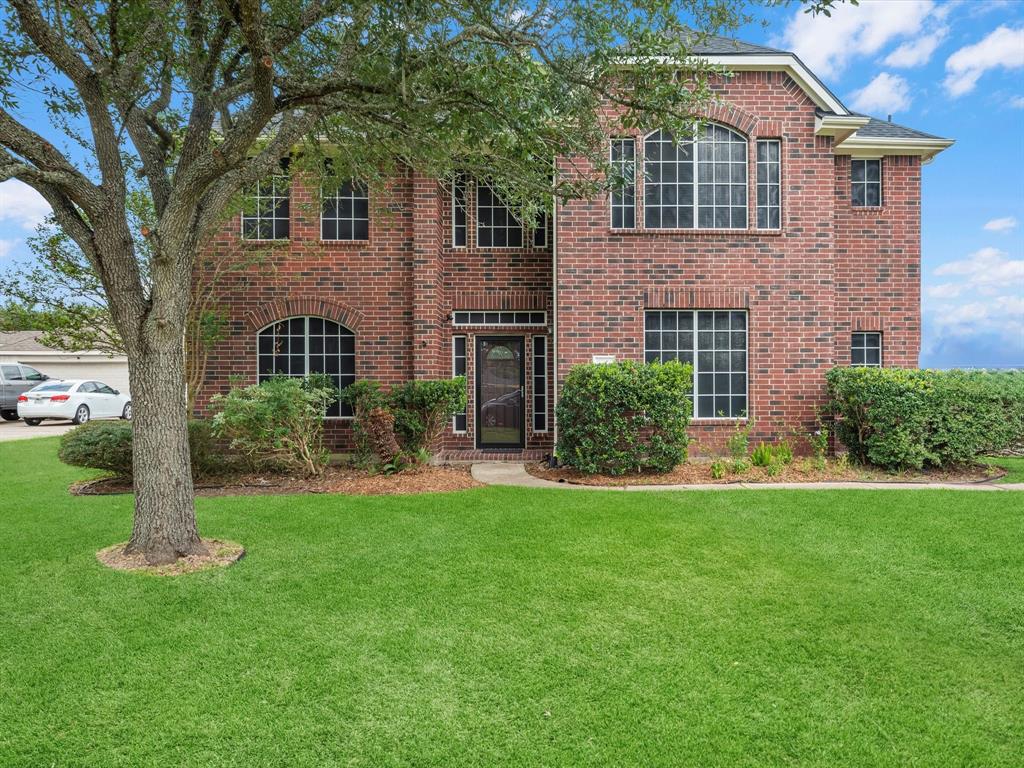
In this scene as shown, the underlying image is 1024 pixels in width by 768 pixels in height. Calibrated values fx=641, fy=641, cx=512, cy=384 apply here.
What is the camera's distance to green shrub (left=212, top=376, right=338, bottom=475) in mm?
9016

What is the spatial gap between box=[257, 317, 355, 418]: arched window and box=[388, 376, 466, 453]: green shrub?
1.98 meters

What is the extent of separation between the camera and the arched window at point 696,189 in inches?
439

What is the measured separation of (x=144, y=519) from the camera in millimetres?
5629

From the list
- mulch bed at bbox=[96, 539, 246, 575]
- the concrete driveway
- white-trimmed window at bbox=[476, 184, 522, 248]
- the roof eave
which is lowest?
mulch bed at bbox=[96, 539, 246, 575]

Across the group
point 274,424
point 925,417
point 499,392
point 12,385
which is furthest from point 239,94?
point 12,385

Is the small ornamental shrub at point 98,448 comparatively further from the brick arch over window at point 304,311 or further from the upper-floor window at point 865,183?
the upper-floor window at point 865,183

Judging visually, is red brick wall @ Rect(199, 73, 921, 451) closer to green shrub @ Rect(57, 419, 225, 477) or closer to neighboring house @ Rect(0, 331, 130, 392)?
green shrub @ Rect(57, 419, 225, 477)

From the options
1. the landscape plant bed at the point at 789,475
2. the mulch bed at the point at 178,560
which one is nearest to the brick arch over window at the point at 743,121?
the landscape plant bed at the point at 789,475

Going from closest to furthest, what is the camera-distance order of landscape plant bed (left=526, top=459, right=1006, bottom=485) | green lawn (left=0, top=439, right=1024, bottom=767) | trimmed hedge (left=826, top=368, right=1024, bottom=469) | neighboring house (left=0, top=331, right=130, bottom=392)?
green lawn (left=0, top=439, right=1024, bottom=767) < landscape plant bed (left=526, top=459, right=1006, bottom=485) < trimmed hedge (left=826, top=368, right=1024, bottom=469) < neighboring house (left=0, top=331, right=130, bottom=392)

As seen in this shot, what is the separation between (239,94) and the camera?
5805 millimetres

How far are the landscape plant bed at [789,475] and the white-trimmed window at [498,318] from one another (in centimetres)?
339

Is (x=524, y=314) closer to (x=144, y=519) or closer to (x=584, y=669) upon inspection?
(x=144, y=519)

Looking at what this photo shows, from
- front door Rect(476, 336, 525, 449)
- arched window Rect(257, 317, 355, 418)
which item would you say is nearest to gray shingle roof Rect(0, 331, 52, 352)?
arched window Rect(257, 317, 355, 418)

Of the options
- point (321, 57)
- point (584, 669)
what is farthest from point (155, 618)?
point (321, 57)
